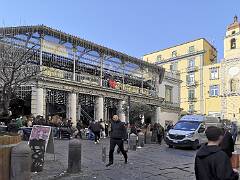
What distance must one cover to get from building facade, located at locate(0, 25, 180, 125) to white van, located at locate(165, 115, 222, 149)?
3362 millimetres

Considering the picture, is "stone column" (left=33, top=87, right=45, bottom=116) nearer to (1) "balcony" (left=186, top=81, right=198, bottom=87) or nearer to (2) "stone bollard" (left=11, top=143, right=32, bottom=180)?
(2) "stone bollard" (left=11, top=143, right=32, bottom=180)

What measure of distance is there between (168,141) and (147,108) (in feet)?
56.5

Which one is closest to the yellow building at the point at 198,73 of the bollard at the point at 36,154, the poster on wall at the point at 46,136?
the poster on wall at the point at 46,136

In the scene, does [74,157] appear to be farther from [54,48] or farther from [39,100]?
[54,48]

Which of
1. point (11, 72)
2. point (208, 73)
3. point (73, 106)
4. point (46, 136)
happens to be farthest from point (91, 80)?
point (208, 73)

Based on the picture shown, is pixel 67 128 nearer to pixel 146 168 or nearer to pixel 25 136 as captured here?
pixel 25 136

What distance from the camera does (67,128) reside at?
86.4ft

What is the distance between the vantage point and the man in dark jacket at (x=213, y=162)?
14.6 feet

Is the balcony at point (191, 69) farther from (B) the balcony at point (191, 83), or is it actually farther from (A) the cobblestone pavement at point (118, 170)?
(A) the cobblestone pavement at point (118, 170)

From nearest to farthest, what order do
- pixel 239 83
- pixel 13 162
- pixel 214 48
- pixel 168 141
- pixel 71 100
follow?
pixel 13 162 → pixel 168 141 → pixel 71 100 → pixel 239 83 → pixel 214 48

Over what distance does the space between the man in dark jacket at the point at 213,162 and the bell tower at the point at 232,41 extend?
63896mm

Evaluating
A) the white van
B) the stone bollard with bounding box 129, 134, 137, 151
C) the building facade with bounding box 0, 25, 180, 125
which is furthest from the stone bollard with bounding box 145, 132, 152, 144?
the stone bollard with bounding box 129, 134, 137, 151

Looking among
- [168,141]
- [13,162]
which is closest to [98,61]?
[168,141]

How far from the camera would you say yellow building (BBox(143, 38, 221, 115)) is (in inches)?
2783
